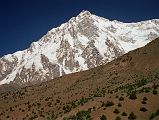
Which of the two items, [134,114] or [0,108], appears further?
[0,108]

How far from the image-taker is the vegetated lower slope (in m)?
38.6

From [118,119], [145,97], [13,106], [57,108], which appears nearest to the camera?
[118,119]

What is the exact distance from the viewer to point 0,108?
81.1 metres

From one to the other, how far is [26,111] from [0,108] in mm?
14028

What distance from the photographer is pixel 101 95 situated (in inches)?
2176

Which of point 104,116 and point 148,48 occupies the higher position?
point 148,48

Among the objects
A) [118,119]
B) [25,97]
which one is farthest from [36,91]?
[118,119]

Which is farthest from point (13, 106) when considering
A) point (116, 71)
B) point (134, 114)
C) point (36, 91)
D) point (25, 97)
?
point (134, 114)

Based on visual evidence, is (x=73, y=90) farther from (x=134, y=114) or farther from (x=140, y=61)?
(x=134, y=114)

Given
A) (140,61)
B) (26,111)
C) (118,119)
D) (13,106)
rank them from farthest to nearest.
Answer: (140,61), (13,106), (26,111), (118,119)

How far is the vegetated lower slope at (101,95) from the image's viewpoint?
38.6 meters

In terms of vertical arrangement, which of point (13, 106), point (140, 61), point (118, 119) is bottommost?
point (118, 119)

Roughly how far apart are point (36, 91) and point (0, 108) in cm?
1490

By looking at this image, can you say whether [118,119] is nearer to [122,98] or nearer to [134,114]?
[134,114]
